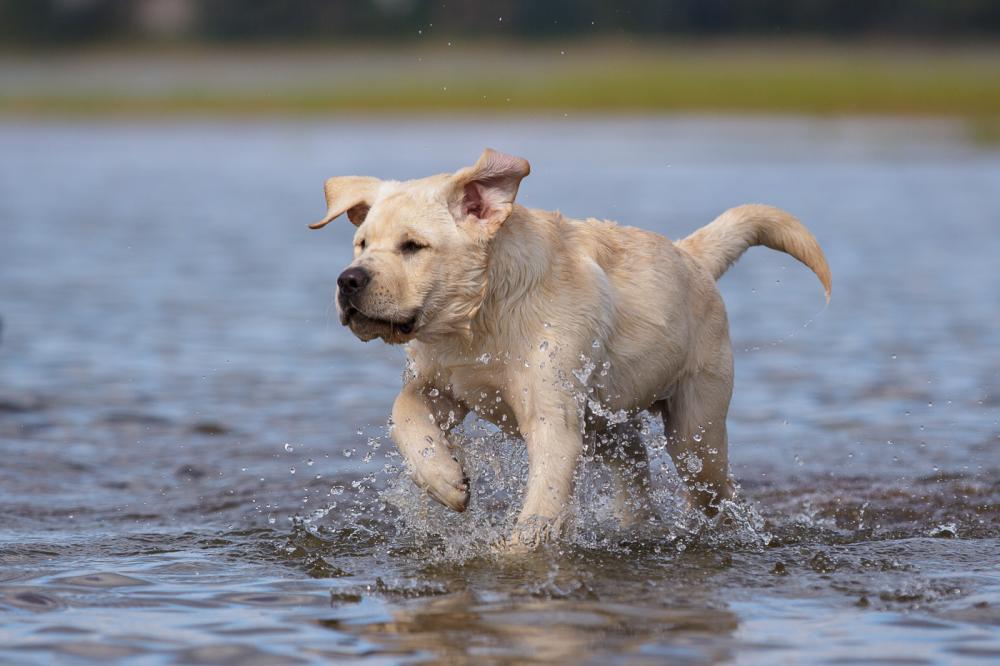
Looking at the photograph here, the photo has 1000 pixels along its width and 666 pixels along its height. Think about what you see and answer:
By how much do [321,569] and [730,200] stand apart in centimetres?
1653

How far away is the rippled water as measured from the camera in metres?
5.29

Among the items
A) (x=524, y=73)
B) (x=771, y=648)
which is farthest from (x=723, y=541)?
(x=524, y=73)

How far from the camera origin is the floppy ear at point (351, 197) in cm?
612

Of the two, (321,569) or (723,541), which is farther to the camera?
(723,541)

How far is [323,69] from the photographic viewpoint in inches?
2438

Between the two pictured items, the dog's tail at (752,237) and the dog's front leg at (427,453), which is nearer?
the dog's front leg at (427,453)

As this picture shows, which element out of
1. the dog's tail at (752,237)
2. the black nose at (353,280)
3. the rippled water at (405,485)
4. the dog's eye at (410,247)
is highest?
the dog's tail at (752,237)

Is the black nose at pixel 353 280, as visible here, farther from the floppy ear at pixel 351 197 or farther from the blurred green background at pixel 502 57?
the blurred green background at pixel 502 57

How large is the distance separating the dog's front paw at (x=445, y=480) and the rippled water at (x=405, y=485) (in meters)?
0.27

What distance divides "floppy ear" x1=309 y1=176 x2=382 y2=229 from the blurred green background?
28277mm

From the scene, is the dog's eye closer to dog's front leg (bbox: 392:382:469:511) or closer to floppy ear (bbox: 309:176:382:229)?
floppy ear (bbox: 309:176:382:229)

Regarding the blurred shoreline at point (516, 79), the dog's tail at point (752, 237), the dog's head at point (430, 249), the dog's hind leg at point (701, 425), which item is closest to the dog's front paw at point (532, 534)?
the dog's head at point (430, 249)

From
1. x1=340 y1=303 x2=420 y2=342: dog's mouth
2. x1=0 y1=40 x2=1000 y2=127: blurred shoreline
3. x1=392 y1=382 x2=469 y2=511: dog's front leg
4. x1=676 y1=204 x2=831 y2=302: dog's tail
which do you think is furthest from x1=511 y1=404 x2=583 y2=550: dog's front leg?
x1=0 y1=40 x2=1000 y2=127: blurred shoreline

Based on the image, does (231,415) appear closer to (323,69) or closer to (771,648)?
(771,648)
